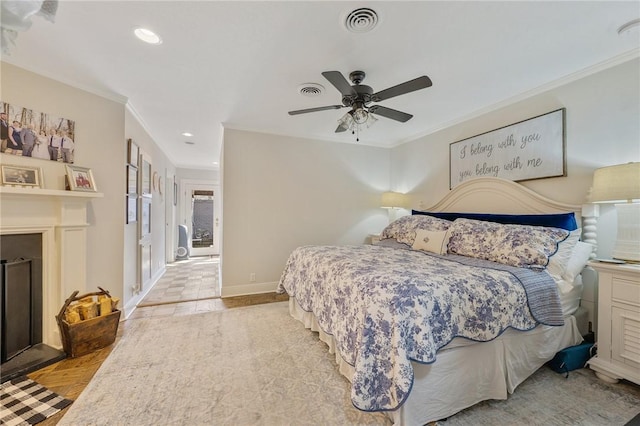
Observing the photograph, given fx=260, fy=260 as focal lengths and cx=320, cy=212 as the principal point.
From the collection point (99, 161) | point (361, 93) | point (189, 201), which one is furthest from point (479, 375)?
point (189, 201)

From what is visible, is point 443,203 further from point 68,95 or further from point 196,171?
point 196,171

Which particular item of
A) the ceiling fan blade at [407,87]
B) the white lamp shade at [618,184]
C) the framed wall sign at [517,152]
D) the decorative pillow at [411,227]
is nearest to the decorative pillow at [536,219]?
the white lamp shade at [618,184]

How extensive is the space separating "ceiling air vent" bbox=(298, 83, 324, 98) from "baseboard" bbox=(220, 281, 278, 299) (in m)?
2.63

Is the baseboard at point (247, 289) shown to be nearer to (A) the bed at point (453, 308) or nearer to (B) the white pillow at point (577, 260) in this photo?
(A) the bed at point (453, 308)

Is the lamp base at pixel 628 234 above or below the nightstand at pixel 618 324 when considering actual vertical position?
above

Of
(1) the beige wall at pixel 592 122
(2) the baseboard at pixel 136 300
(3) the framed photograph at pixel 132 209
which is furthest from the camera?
(3) the framed photograph at pixel 132 209

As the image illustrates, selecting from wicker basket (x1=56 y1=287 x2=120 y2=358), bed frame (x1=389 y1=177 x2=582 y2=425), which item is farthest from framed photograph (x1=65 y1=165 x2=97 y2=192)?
bed frame (x1=389 y1=177 x2=582 y2=425)

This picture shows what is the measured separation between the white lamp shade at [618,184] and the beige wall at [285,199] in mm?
2854

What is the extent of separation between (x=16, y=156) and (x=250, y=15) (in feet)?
7.05

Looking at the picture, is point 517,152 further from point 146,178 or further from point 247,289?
point 146,178

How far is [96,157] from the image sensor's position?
2590 mm

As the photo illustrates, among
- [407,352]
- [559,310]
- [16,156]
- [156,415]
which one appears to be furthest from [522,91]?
[16,156]

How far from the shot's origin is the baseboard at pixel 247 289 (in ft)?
11.9

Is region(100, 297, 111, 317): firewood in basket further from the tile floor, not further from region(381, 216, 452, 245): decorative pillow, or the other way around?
region(381, 216, 452, 245): decorative pillow
